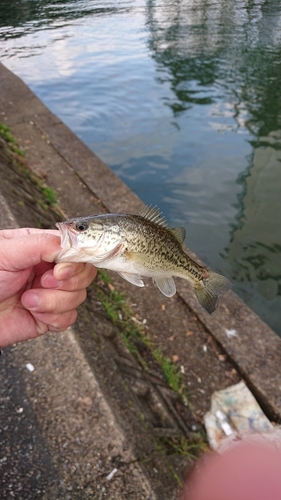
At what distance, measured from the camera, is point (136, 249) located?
2230 mm

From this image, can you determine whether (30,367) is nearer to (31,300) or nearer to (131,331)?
(31,300)

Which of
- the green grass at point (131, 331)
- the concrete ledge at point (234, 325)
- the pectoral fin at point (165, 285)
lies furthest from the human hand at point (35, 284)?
the concrete ledge at point (234, 325)

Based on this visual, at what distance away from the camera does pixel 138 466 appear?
8.30ft

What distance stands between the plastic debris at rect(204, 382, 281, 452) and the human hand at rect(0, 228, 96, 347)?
6.43 ft

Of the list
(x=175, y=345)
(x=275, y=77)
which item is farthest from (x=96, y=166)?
(x=275, y=77)

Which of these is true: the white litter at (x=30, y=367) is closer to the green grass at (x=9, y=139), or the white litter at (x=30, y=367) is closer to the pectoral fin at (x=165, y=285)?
the pectoral fin at (x=165, y=285)

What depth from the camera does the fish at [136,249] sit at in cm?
205

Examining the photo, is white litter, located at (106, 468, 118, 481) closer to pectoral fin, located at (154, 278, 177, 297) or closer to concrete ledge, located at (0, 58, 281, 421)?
pectoral fin, located at (154, 278, 177, 297)

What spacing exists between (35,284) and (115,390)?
1.08m

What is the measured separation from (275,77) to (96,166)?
23.4 ft

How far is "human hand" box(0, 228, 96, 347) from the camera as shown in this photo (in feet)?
6.54

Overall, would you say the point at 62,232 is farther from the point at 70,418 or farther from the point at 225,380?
the point at 225,380

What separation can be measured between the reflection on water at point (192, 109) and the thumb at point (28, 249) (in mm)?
4062

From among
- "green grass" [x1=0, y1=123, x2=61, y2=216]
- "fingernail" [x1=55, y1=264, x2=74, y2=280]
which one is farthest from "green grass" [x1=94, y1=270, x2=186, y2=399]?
"fingernail" [x1=55, y1=264, x2=74, y2=280]
